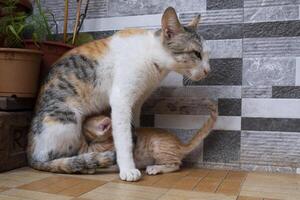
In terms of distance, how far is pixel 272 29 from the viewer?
157 cm

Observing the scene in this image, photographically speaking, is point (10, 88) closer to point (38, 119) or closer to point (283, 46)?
point (38, 119)

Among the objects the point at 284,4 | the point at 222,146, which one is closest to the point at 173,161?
the point at 222,146

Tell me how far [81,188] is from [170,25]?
0.75 metres

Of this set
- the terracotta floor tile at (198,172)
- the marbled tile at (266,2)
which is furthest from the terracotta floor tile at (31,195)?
the marbled tile at (266,2)

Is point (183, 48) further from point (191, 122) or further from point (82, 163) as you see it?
point (82, 163)

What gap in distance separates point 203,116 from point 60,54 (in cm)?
80

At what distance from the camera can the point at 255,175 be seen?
147 cm

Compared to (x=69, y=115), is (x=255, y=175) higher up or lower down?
lower down

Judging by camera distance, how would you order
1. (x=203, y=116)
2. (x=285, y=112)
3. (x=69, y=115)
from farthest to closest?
1. (x=203, y=116)
2. (x=285, y=112)
3. (x=69, y=115)

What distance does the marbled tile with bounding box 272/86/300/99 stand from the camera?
153 centimetres

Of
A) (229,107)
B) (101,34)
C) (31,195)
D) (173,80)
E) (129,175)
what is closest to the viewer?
(31,195)

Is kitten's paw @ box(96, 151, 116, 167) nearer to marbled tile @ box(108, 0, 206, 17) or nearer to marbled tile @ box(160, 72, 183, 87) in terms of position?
marbled tile @ box(160, 72, 183, 87)

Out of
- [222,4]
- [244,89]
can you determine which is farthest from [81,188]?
[222,4]

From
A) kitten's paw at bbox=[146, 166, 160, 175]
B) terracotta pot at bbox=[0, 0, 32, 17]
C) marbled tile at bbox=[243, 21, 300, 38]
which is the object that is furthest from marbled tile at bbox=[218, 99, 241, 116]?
terracotta pot at bbox=[0, 0, 32, 17]
